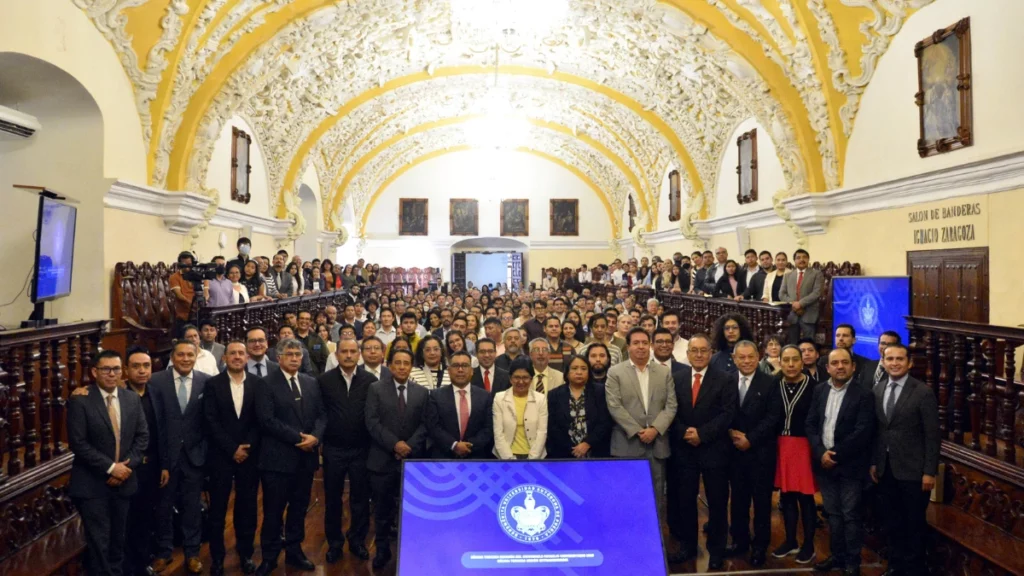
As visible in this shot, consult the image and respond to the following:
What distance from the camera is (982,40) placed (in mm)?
7668

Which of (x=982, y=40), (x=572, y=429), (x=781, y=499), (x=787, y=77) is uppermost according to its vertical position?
(x=787, y=77)

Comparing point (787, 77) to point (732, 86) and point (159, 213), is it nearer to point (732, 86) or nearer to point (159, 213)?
point (732, 86)

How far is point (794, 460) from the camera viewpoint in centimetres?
480

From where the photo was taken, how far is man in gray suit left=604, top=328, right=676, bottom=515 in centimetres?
478

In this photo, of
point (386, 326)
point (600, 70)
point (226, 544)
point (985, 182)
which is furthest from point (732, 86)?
point (226, 544)

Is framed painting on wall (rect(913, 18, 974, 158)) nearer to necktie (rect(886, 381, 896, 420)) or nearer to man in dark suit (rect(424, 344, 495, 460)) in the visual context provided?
necktie (rect(886, 381, 896, 420))

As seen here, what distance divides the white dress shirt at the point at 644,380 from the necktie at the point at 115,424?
10.9 ft

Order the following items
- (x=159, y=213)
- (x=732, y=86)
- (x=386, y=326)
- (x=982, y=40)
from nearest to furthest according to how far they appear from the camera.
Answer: (x=982, y=40) → (x=386, y=326) → (x=159, y=213) → (x=732, y=86)

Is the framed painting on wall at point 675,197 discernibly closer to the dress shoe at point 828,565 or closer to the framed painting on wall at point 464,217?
the framed painting on wall at point 464,217

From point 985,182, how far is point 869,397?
4.64 m

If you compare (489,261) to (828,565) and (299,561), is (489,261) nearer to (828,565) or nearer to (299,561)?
(299,561)

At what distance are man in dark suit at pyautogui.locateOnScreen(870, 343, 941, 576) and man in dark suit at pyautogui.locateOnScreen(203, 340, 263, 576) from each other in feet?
13.6

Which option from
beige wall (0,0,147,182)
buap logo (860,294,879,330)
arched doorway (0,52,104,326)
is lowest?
buap logo (860,294,879,330)

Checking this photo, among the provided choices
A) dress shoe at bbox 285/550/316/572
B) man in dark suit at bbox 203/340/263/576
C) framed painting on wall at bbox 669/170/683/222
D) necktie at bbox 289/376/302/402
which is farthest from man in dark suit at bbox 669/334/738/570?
framed painting on wall at bbox 669/170/683/222
